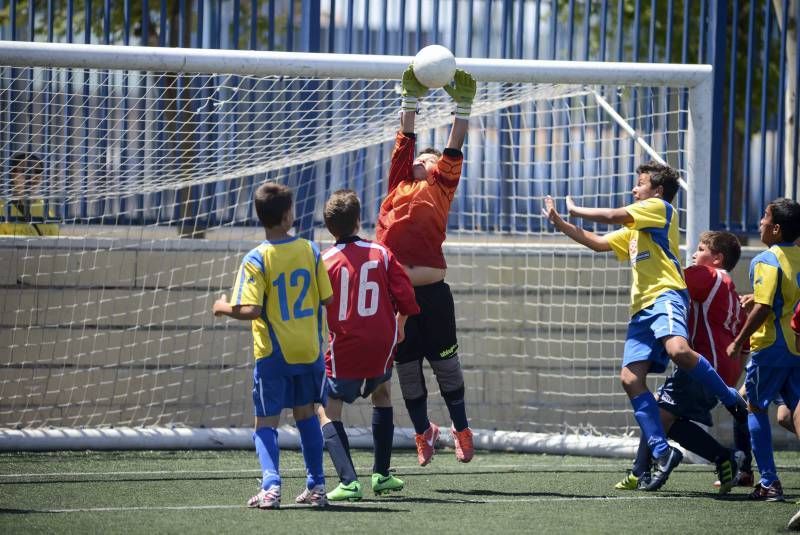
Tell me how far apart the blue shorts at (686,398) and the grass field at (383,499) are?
1.35ft

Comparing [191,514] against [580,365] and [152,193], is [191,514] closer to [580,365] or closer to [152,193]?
[152,193]

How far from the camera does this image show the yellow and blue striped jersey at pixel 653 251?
19.8 feet

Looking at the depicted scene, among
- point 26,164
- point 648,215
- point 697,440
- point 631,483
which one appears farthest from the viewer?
point 26,164

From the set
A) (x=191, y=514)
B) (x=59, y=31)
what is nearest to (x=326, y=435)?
(x=191, y=514)

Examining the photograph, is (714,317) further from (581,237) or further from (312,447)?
(312,447)

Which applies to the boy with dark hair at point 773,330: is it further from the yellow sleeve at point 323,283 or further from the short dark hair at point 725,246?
the yellow sleeve at point 323,283

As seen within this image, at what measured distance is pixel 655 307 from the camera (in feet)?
19.7

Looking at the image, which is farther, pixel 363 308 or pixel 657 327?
pixel 657 327

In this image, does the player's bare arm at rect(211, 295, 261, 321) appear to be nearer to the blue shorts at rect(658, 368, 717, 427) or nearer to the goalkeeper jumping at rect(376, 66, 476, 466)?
the goalkeeper jumping at rect(376, 66, 476, 466)

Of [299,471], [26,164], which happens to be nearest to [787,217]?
[299,471]

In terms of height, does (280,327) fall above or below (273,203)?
below

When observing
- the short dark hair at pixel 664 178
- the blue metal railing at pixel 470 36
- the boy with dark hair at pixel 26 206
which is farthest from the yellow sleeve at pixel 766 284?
the boy with dark hair at pixel 26 206

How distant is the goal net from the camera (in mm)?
7430

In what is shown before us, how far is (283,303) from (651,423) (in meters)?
2.06
